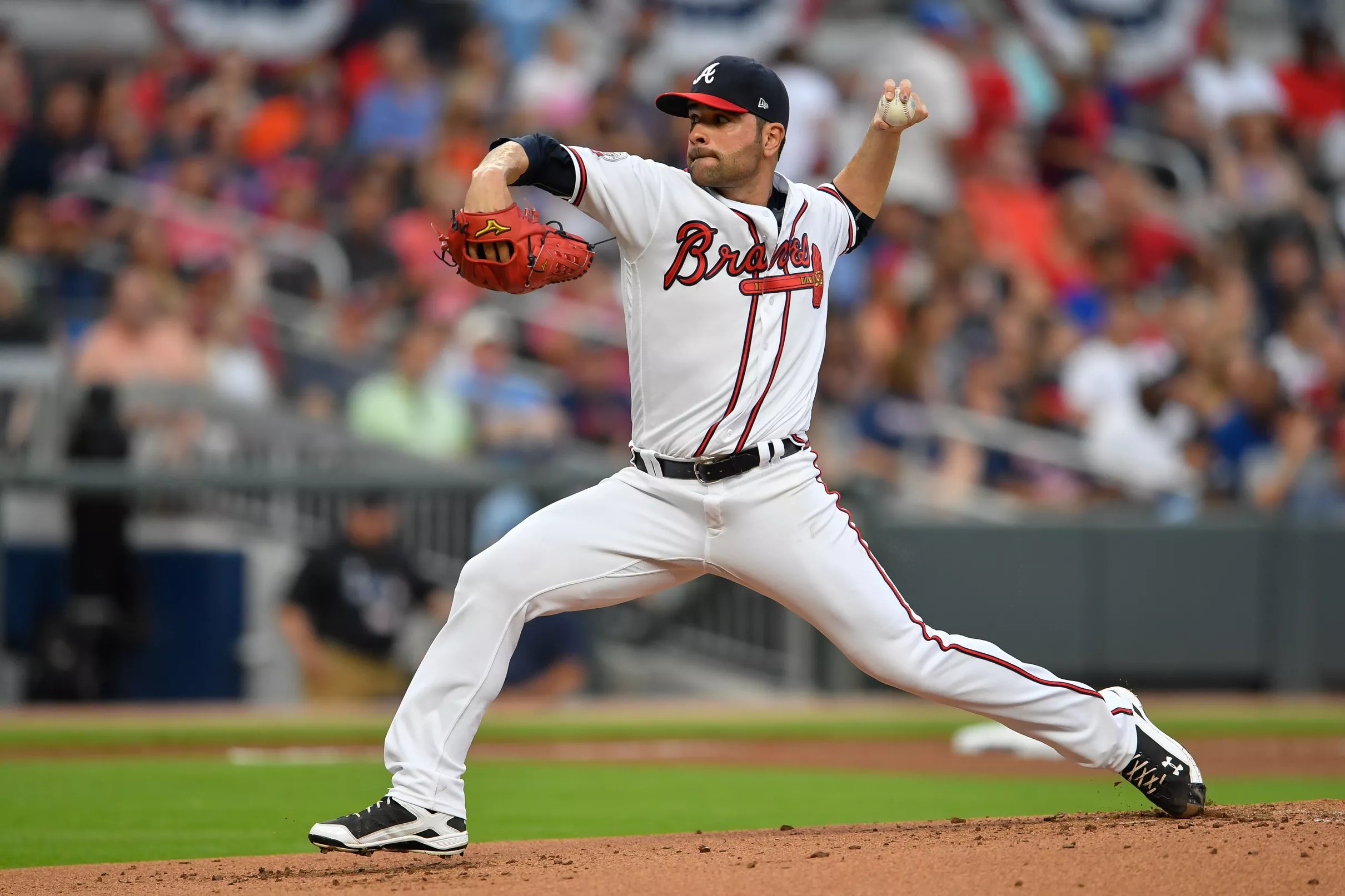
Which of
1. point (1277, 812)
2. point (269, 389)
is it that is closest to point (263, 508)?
point (269, 389)

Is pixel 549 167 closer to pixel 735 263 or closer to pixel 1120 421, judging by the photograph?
pixel 735 263

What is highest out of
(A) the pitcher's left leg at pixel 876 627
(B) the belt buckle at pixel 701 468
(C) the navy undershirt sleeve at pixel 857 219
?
(C) the navy undershirt sleeve at pixel 857 219

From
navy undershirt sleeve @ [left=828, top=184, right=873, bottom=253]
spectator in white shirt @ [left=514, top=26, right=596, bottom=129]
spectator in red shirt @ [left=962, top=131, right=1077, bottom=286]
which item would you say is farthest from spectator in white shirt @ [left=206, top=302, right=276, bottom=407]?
navy undershirt sleeve @ [left=828, top=184, right=873, bottom=253]

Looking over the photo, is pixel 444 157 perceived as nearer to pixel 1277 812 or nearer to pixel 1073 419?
pixel 1073 419

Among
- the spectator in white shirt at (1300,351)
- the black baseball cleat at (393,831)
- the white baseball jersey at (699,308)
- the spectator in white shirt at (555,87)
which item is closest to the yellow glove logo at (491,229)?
the white baseball jersey at (699,308)

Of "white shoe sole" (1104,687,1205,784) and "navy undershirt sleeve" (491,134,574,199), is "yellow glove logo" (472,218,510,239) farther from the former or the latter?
"white shoe sole" (1104,687,1205,784)

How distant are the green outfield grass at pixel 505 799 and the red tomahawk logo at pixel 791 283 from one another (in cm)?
202

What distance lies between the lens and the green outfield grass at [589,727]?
9.60 metres

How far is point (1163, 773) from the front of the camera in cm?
522

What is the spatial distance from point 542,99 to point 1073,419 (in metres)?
4.56

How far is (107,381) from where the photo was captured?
10758mm

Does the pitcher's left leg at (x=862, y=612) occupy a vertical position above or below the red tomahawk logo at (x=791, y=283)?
below

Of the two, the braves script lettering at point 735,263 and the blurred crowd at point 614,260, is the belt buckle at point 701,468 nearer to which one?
the braves script lettering at point 735,263

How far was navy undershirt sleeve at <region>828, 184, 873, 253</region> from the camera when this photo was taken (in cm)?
545
